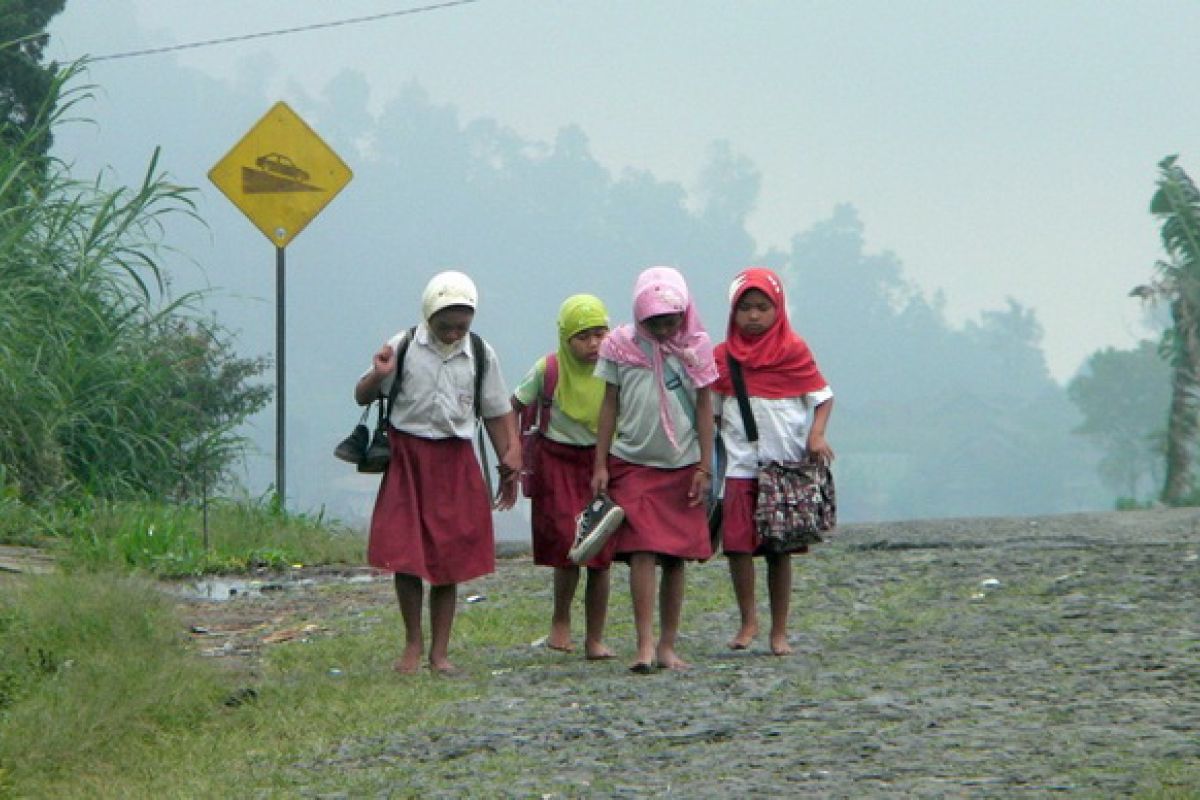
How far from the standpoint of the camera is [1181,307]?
3438 cm

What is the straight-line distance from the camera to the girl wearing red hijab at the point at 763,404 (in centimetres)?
1034

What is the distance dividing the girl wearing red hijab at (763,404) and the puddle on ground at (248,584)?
4.91 meters

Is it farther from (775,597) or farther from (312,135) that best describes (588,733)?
(312,135)

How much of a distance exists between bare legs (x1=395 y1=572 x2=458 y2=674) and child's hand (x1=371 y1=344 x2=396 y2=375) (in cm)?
91

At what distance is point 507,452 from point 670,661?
3.95 ft

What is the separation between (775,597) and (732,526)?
1.34 ft

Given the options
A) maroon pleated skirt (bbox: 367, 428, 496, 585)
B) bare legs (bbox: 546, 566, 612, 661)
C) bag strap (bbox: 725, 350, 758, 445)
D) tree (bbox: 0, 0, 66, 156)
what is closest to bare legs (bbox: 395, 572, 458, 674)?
maroon pleated skirt (bbox: 367, 428, 496, 585)

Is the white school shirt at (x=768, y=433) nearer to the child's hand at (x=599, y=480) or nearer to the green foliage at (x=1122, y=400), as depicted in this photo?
the child's hand at (x=599, y=480)

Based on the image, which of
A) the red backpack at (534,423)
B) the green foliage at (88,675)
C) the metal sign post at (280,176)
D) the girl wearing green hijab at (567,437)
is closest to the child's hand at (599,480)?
the girl wearing green hijab at (567,437)

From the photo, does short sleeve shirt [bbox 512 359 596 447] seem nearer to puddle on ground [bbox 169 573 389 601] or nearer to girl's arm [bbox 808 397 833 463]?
girl's arm [bbox 808 397 833 463]

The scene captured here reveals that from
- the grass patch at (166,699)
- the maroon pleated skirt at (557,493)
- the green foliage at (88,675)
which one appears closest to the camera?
the grass patch at (166,699)

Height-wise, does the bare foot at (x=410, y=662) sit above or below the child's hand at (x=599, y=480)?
below

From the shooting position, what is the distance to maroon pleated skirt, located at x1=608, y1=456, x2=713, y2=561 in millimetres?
10102

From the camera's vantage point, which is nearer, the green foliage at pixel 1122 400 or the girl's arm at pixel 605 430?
the girl's arm at pixel 605 430
